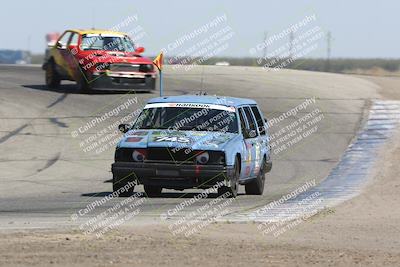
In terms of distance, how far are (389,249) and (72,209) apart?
15.0 ft

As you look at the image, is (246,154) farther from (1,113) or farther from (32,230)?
(1,113)

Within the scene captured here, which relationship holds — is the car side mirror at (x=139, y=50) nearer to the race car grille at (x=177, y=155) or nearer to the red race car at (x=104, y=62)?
the red race car at (x=104, y=62)

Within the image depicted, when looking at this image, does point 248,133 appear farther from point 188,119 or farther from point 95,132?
point 95,132

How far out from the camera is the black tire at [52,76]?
97.8 feet

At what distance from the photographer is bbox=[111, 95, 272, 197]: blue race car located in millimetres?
13734

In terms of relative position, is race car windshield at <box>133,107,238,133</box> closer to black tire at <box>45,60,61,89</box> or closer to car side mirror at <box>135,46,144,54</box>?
car side mirror at <box>135,46,144,54</box>

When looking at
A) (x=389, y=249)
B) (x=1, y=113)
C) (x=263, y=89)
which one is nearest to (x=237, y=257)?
(x=389, y=249)

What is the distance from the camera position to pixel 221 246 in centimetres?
914

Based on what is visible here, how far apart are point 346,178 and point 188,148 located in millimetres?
5321

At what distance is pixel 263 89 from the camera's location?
32531mm

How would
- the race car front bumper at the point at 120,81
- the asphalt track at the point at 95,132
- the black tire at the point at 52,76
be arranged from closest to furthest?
the asphalt track at the point at 95,132 < the race car front bumper at the point at 120,81 < the black tire at the point at 52,76

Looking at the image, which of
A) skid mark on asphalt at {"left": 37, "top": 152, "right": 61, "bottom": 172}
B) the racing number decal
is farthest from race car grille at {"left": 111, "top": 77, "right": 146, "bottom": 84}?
the racing number decal

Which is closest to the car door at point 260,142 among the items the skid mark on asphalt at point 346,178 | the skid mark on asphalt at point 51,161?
the skid mark on asphalt at point 346,178

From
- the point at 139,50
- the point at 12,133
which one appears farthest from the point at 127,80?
the point at 12,133
